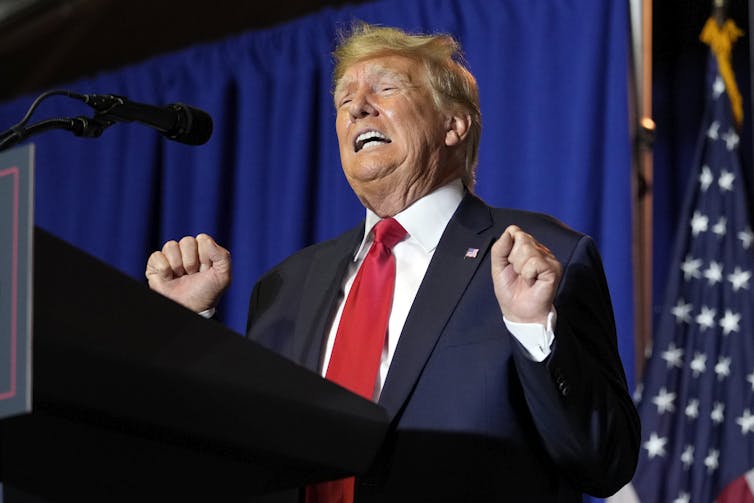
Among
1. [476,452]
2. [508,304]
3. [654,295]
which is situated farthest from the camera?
[654,295]

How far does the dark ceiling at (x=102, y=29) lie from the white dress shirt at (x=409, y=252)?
7.54ft

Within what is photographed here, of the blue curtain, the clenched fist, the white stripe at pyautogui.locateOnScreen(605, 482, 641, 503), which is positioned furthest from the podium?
the blue curtain

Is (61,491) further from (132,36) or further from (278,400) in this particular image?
(132,36)

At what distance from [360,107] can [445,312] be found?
1.92 feet

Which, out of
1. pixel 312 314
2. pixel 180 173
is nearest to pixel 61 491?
pixel 312 314

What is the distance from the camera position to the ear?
7.91 feet

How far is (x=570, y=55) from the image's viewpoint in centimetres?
366

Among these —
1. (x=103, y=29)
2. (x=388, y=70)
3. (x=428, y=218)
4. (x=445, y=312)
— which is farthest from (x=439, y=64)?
(x=103, y=29)

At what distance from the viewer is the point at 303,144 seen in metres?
4.19

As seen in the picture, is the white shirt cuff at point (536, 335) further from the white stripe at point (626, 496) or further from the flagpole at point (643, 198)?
the flagpole at point (643, 198)

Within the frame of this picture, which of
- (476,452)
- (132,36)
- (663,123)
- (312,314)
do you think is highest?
(132,36)

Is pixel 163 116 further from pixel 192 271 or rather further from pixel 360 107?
pixel 360 107

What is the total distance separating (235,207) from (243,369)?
10.4ft

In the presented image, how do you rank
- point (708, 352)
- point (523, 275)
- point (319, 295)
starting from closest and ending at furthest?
point (523, 275)
point (319, 295)
point (708, 352)
